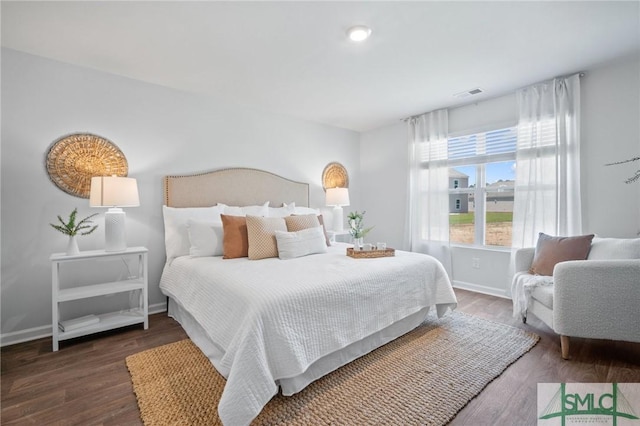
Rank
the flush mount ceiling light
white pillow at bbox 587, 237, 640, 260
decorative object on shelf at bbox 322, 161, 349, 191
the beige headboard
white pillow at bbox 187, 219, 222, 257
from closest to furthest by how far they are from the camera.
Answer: the flush mount ceiling light < white pillow at bbox 587, 237, 640, 260 < white pillow at bbox 187, 219, 222, 257 < the beige headboard < decorative object on shelf at bbox 322, 161, 349, 191

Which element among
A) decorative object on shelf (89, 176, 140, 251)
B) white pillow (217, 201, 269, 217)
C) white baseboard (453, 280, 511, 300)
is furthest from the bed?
white baseboard (453, 280, 511, 300)

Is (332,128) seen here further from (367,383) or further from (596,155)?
(367,383)

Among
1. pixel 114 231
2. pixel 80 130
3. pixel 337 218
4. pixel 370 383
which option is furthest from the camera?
pixel 337 218

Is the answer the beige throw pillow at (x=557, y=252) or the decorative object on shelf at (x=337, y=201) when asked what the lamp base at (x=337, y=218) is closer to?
the decorative object on shelf at (x=337, y=201)

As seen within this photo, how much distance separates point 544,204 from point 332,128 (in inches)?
121

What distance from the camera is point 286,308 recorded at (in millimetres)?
1639

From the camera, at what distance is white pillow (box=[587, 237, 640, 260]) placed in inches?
89.7

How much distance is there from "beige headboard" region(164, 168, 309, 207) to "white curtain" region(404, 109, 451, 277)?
164 cm

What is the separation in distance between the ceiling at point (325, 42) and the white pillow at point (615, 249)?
167cm

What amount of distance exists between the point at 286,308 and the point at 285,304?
0.02 metres

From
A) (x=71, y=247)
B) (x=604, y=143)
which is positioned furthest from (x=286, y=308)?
(x=604, y=143)

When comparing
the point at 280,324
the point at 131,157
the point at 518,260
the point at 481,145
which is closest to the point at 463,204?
the point at 481,145

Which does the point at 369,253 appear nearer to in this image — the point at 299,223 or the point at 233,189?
the point at 299,223

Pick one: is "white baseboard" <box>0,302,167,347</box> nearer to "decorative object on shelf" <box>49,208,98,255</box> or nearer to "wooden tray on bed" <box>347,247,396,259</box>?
"decorative object on shelf" <box>49,208,98,255</box>
